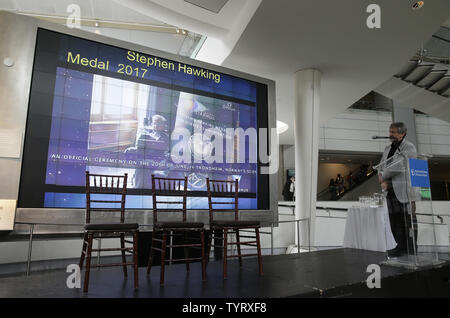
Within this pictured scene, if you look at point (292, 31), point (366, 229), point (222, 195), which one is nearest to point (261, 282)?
point (222, 195)

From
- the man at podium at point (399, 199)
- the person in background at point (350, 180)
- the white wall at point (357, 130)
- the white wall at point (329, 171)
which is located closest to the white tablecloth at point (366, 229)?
the man at podium at point (399, 199)

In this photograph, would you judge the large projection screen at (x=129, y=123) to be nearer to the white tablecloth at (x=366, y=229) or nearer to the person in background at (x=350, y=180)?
the white tablecloth at (x=366, y=229)

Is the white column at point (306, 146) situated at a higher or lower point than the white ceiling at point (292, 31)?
lower

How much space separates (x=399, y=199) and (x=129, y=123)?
11.3 feet

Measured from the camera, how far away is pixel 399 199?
3.48 m

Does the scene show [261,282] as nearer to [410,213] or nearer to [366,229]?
[410,213]

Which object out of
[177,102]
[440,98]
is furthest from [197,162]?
[440,98]

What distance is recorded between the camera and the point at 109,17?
6.21 m

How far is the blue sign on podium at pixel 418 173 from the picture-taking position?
3404mm

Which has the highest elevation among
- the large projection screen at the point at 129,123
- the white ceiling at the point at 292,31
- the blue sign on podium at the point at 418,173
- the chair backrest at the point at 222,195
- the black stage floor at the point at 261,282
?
the white ceiling at the point at 292,31

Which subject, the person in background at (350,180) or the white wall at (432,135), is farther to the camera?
the person in background at (350,180)

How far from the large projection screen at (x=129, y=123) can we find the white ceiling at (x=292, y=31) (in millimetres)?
967

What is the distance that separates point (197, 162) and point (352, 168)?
14.5 metres
